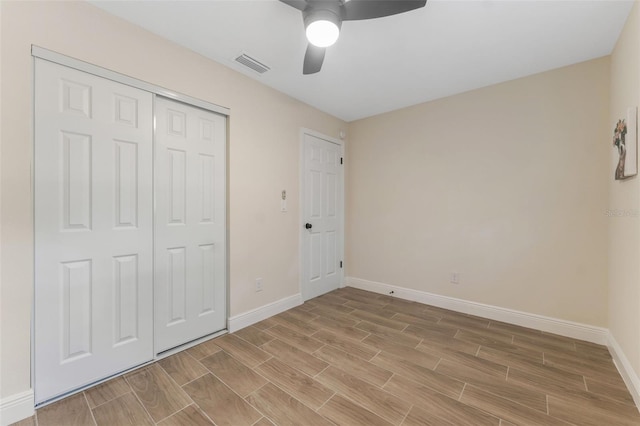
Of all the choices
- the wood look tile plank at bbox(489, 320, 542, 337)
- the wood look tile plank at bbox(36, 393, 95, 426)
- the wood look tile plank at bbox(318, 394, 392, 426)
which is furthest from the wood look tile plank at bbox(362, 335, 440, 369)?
the wood look tile plank at bbox(36, 393, 95, 426)

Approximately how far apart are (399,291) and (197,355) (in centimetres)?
251

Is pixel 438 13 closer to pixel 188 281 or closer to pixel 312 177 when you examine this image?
pixel 312 177

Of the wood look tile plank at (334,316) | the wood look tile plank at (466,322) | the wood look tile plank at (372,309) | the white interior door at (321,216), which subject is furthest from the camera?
the white interior door at (321,216)

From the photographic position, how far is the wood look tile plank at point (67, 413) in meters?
1.42

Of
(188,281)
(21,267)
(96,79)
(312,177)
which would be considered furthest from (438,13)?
(21,267)

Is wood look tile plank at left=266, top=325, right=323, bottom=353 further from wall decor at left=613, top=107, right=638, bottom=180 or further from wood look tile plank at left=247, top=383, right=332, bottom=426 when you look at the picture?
wall decor at left=613, top=107, right=638, bottom=180

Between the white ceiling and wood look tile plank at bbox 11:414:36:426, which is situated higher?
the white ceiling

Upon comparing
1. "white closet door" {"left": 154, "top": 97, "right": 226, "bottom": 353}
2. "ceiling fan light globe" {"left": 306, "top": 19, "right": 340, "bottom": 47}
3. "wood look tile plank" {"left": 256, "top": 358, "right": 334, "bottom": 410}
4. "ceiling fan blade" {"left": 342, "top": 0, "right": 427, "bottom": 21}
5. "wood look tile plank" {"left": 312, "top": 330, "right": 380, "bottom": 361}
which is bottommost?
"wood look tile plank" {"left": 256, "top": 358, "right": 334, "bottom": 410}

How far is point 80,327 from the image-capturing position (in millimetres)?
1669

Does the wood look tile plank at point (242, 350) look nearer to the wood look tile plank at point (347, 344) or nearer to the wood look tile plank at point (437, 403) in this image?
the wood look tile plank at point (347, 344)

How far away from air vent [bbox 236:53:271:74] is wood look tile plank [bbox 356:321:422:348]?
2735 millimetres

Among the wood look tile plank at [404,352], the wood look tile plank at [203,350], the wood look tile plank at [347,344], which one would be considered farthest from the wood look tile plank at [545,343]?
the wood look tile plank at [203,350]

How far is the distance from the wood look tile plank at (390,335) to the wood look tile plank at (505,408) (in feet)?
2.05

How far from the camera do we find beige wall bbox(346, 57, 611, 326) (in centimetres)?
231
